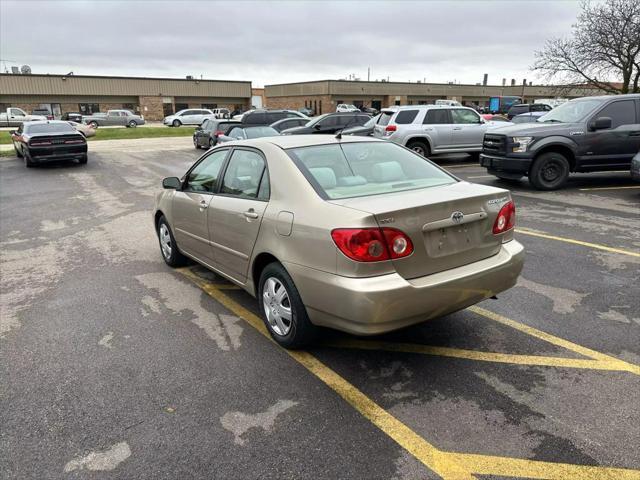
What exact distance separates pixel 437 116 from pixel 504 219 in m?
11.5

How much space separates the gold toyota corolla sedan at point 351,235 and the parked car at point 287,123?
53.1ft

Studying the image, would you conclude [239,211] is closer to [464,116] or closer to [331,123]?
[464,116]

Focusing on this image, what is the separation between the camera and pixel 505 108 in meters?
53.2

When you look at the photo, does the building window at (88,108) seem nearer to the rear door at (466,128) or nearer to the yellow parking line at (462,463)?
→ the rear door at (466,128)

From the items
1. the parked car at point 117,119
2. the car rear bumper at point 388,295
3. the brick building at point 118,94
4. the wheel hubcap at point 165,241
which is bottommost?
the wheel hubcap at point 165,241

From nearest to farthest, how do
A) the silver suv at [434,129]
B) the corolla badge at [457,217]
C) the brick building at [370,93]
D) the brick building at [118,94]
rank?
the corolla badge at [457,217]
the silver suv at [434,129]
the brick building at [118,94]
the brick building at [370,93]

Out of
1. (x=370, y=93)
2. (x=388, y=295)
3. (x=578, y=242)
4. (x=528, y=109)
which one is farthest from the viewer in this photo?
(x=370, y=93)

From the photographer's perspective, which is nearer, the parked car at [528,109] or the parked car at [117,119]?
the parked car at [528,109]

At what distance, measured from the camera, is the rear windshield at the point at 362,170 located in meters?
3.62

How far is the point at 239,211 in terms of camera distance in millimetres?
4066

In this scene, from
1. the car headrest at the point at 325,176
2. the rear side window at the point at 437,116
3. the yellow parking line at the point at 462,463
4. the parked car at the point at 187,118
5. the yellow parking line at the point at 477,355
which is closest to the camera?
the yellow parking line at the point at 462,463

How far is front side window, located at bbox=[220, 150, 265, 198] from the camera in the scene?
4062 millimetres

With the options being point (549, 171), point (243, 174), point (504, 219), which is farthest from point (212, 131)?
point (504, 219)

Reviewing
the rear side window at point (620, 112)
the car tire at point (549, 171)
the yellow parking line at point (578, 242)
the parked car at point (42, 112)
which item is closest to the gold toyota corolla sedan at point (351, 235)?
the yellow parking line at point (578, 242)
